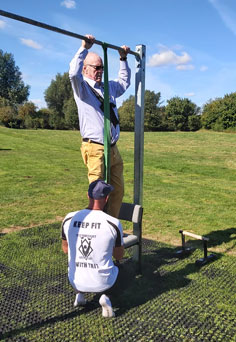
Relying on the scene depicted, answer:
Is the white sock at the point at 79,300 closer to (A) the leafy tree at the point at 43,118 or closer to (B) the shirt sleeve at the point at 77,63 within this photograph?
(B) the shirt sleeve at the point at 77,63

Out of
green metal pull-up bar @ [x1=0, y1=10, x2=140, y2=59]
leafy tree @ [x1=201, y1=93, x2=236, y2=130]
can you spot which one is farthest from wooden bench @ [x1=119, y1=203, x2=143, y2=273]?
leafy tree @ [x1=201, y1=93, x2=236, y2=130]

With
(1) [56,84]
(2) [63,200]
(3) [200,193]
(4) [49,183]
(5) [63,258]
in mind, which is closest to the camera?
(5) [63,258]

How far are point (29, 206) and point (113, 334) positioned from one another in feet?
14.2

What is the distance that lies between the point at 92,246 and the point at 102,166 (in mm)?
1002

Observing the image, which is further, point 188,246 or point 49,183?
point 49,183

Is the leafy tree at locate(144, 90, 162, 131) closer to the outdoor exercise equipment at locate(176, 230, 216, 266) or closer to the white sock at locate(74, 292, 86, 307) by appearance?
the outdoor exercise equipment at locate(176, 230, 216, 266)

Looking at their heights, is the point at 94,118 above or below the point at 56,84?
below

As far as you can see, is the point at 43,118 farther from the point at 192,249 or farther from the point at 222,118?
the point at 192,249

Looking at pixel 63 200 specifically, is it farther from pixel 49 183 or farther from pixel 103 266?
pixel 103 266

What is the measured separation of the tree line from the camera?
3903 cm

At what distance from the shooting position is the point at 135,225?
11.9 feet

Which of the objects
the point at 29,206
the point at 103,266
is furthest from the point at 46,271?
the point at 29,206

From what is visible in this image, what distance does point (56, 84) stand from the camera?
55344 mm

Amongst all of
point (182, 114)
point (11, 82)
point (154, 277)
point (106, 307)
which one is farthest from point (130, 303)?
point (11, 82)
